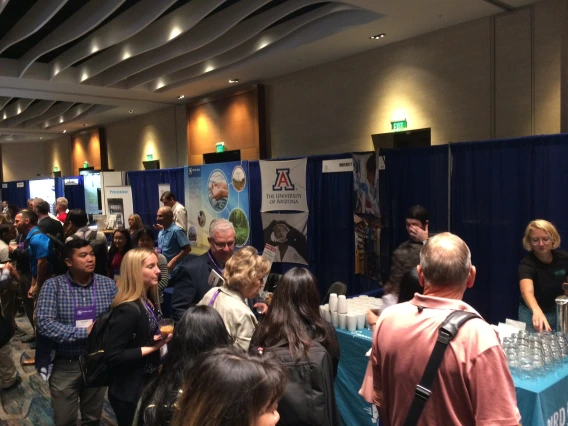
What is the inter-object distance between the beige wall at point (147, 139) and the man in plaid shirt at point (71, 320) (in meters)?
8.36

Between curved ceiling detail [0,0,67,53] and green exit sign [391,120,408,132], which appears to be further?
green exit sign [391,120,408,132]

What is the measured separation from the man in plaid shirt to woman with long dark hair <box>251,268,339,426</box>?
1207mm

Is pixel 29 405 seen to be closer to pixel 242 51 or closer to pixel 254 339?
pixel 254 339

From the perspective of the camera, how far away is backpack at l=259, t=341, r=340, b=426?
5.38 feet

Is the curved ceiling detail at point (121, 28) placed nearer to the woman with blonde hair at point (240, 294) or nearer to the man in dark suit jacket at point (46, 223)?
the man in dark suit jacket at point (46, 223)

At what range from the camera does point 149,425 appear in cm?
124

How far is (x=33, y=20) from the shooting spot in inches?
228

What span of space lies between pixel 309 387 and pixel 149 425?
0.62 meters

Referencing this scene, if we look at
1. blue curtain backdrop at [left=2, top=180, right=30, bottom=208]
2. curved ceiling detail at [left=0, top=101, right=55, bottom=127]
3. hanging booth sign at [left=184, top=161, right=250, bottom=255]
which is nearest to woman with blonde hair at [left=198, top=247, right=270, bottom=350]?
hanging booth sign at [left=184, top=161, right=250, bottom=255]

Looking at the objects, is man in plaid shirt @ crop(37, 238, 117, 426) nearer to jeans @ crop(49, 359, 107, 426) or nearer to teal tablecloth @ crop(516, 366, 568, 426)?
jeans @ crop(49, 359, 107, 426)

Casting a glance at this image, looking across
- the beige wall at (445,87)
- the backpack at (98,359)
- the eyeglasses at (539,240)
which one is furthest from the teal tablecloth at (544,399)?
the beige wall at (445,87)

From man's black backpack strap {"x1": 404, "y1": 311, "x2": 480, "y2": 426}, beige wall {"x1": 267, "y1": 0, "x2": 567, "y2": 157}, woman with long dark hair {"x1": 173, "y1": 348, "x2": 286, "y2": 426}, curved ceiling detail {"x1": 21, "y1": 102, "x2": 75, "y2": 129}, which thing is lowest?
man's black backpack strap {"x1": 404, "y1": 311, "x2": 480, "y2": 426}

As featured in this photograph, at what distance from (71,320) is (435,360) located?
200 centimetres

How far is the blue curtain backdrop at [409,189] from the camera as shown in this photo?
4359 millimetres
